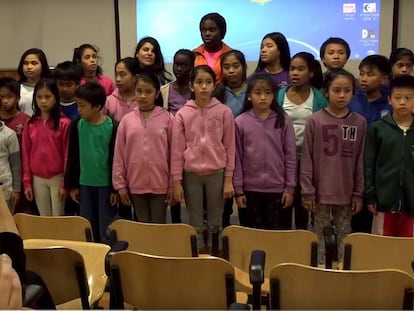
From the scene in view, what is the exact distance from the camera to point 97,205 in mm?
3383

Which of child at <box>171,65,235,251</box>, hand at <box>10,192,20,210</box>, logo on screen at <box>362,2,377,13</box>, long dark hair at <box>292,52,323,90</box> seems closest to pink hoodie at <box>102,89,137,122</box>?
child at <box>171,65,235,251</box>

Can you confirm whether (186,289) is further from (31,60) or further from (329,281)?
(31,60)

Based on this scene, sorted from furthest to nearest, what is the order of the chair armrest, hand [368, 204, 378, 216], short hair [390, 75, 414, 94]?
hand [368, 204, 378, 216], short hair [390, 75, 414, 94], the chair armrest

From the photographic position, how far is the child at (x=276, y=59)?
3.52 m

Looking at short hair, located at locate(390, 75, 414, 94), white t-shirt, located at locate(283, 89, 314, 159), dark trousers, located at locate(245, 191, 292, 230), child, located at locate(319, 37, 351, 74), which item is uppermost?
child, located at locate(319, 37, 351, 74)

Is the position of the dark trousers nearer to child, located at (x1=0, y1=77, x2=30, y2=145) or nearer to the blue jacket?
the blue jacket

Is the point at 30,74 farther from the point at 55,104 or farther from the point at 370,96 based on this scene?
the point at 370,96

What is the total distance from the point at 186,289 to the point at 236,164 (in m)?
1.39

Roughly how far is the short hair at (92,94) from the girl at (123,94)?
0.29 m

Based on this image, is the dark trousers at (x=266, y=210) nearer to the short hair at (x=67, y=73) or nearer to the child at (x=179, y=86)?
the child at (x=179, y=86)

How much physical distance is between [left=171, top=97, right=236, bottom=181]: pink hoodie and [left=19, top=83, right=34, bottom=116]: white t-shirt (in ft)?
3.87

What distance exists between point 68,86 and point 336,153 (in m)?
1.76

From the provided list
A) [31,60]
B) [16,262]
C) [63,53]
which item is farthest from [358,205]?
[63,53]

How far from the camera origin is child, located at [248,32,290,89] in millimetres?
3521
